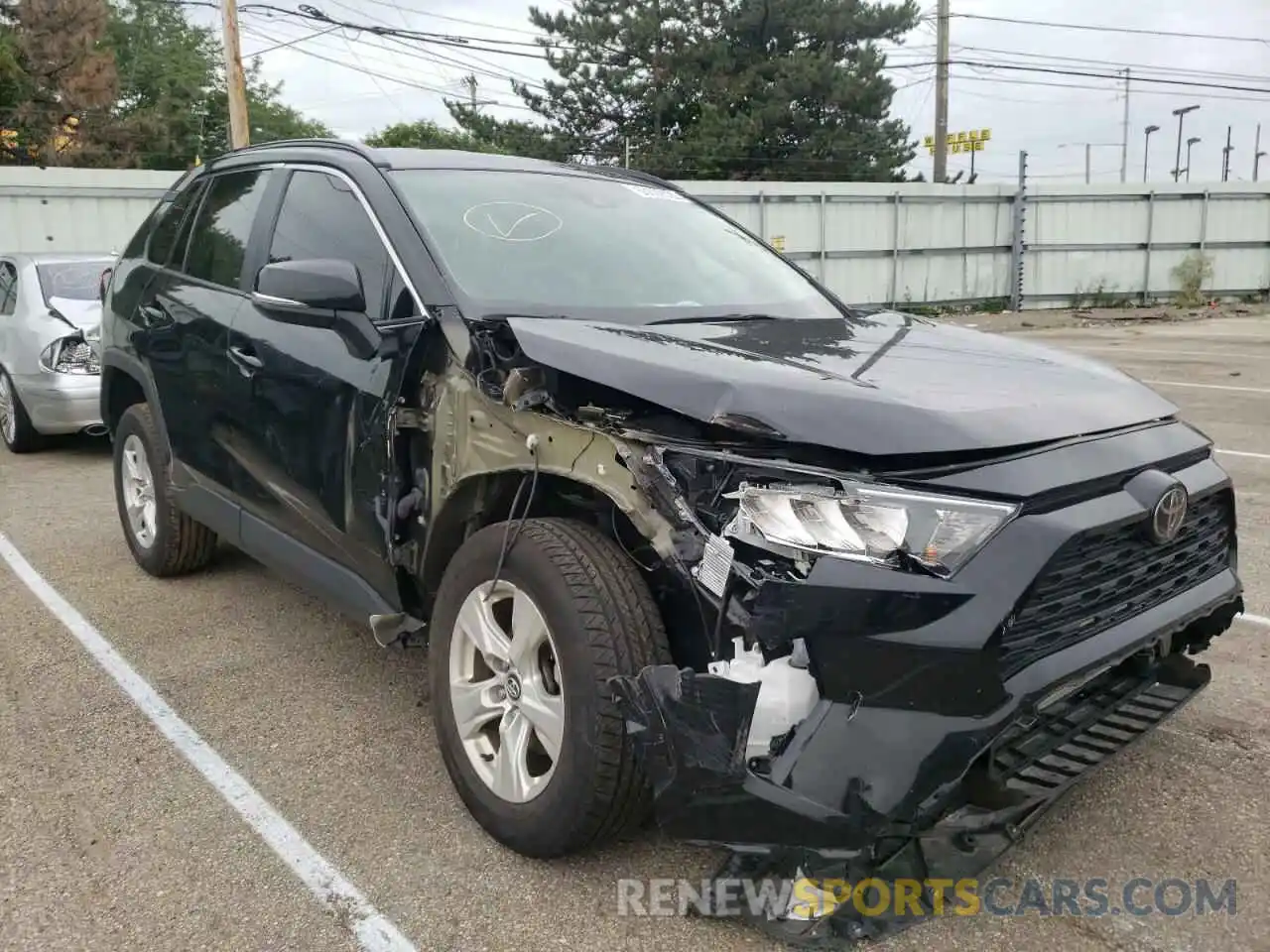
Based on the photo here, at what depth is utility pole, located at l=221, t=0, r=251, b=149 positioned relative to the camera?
18.0 meters

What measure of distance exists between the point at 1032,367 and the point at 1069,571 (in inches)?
32.6

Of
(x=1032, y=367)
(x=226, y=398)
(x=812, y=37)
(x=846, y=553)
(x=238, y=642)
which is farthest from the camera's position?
(x=812, y=37)

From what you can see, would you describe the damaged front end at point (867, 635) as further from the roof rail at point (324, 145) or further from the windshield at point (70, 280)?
the windshield at point (70, 280)

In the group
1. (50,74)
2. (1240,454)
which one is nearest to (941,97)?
(1240,454)

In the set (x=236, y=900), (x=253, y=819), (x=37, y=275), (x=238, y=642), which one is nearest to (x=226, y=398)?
(x=238, y=642)

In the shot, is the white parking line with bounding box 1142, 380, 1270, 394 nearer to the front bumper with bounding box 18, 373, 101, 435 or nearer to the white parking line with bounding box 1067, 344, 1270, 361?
the white parking line with bounding box 1067, 344, 1270, 361

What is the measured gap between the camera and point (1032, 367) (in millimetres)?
2803

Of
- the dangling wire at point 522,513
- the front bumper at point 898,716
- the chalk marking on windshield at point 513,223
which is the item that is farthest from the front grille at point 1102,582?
the chalk marking on windshield at point 513,223

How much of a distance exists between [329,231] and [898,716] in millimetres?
2473

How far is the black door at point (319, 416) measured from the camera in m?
3.07

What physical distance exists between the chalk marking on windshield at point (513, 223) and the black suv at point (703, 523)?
0.01 metres

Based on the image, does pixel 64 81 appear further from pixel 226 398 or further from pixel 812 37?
pixel 226 398

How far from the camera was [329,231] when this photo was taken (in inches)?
138

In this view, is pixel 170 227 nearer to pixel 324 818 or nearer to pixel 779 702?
pixel 324 818
